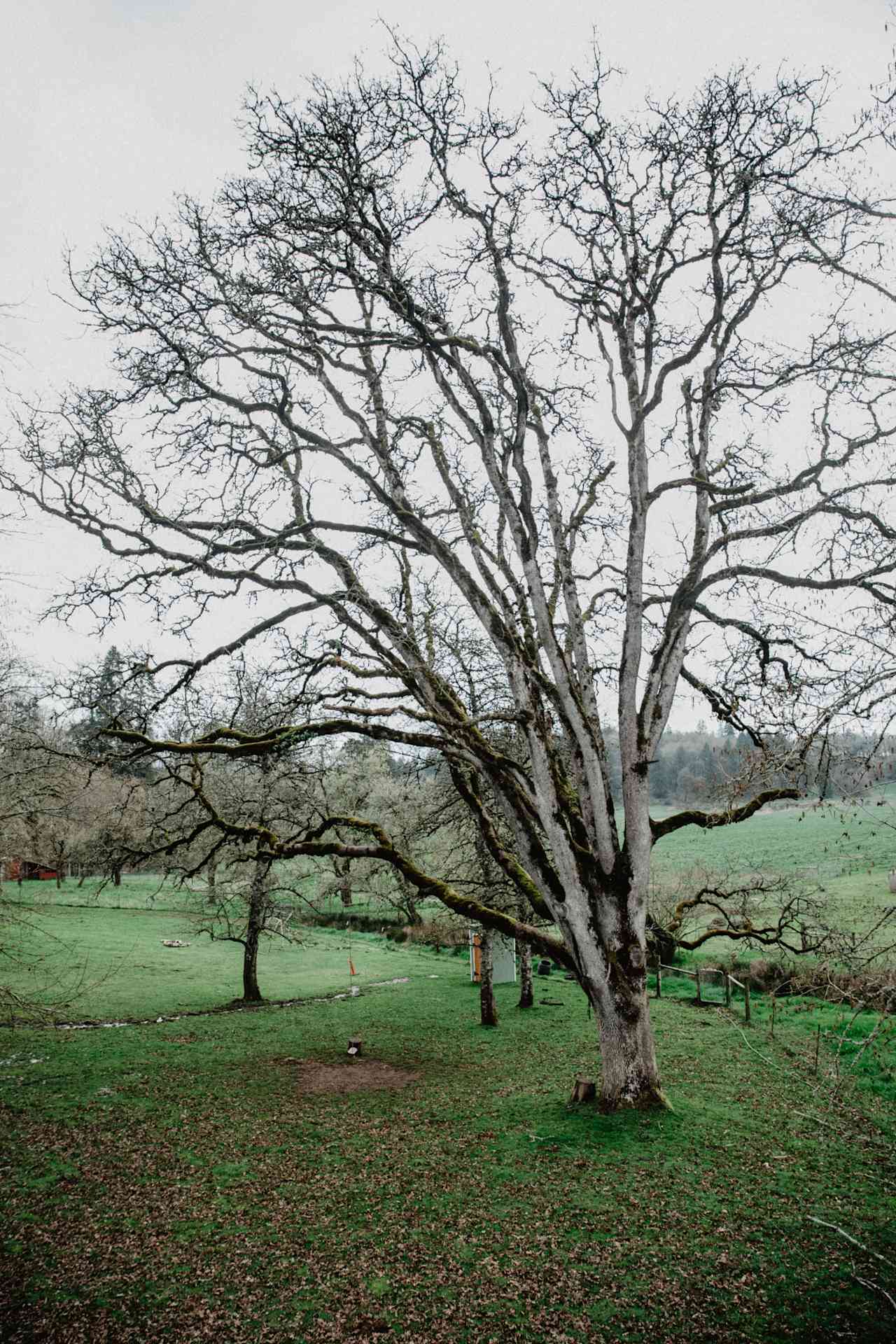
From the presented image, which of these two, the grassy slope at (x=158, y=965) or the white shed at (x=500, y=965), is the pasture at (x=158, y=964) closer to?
the grassy slope at (x=158, y=965)

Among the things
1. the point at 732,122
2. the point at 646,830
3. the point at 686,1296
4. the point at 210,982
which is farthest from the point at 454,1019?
the point at 732,122

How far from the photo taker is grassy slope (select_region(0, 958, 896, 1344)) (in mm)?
5637

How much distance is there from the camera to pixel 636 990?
8.82m

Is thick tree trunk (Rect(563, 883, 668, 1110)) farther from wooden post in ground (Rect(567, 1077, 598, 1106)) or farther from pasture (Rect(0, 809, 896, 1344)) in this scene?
wooden post in ground (Rect(567, 1077, 598, 1106))

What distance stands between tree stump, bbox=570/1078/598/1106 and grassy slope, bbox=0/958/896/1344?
0.94 ft

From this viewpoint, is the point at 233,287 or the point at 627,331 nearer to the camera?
the point at 233,287

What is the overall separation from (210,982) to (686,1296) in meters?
22.0

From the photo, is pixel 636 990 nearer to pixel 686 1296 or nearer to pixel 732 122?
pixel 686 1296

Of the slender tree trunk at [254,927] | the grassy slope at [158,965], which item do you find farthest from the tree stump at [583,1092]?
the grassy slope at [158,965]

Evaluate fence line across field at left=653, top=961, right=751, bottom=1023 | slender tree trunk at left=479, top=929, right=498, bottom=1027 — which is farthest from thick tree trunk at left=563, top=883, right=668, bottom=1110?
fence line across field at left=653, top=961, right=751, bottom=1023

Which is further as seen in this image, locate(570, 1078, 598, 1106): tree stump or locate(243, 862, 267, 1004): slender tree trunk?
locate(243, 862, 267, 1004): slender tree trunk

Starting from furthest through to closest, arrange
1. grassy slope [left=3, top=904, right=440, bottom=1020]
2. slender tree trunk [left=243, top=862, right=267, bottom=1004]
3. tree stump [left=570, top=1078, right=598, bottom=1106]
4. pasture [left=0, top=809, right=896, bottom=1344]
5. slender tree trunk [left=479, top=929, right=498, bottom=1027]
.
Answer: grassy slope [left=3, top=904, right=440, bottom=1020], slender tree trunk [left=243, top=862, right=267, bottom=1004], slender tree trunk [left=479, top=929, right=498, bottom=1027], tree stump [left=570, top=1078, right=598, bottom=1106], pasture [left=0, top=809, right=896, bottom=1344]

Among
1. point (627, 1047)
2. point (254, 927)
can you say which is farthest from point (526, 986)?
point (627, 1047)

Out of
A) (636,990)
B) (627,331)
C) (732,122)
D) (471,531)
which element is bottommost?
(636,990)
